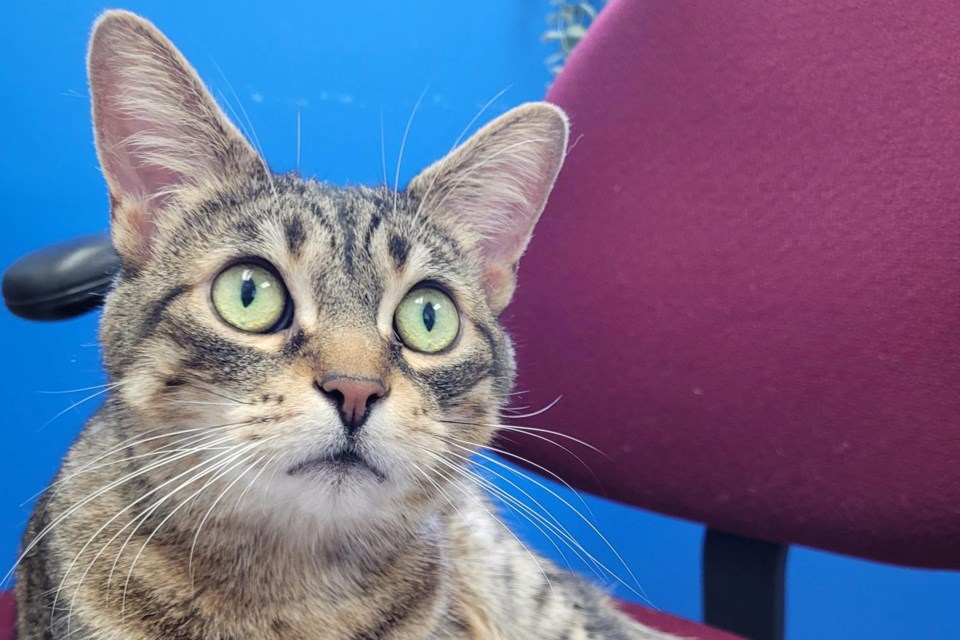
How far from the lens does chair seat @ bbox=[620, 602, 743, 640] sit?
0.80 meters

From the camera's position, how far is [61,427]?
1419 millimetres

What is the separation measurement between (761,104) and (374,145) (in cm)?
87

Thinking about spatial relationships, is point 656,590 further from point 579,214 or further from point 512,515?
point 579,214

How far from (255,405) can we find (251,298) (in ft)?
0.34

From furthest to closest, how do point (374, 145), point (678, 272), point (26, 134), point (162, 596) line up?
point (374, 145) → point (26, 134) → point (678, 272) → point (162, 596)

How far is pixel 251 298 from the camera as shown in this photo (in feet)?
2.03

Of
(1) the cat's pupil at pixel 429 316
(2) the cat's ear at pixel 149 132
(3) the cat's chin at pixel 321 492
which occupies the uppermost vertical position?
(2) the cat's ear at pixel 149 132

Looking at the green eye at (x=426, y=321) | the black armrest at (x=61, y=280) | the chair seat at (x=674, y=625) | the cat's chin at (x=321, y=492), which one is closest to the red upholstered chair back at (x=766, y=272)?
the chair seat at (x=674, y=625)

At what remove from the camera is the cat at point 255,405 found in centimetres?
57

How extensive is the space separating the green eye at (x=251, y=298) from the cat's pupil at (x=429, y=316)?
128 mm

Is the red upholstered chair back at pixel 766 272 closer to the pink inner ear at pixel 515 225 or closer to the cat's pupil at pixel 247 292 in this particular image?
the pink inner ear at pixel 515 225

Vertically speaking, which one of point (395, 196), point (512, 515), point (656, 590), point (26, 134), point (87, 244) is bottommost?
point (656, 590)

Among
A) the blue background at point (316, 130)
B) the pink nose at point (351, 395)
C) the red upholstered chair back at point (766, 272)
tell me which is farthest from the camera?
the blue background at point (316, 130)

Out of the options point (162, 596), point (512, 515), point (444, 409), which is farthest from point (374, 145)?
point (162, 596)
